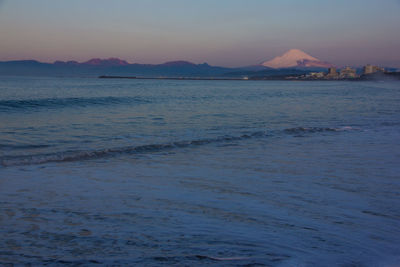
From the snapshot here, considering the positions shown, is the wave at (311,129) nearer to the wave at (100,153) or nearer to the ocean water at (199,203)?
the wave at (100,153)

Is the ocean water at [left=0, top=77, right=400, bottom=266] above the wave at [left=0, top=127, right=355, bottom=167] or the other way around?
the other way around

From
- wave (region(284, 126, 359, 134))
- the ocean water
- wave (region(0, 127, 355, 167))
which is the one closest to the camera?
the ocean water

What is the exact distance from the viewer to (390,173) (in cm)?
660

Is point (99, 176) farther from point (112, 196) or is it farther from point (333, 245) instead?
point (333, 245)

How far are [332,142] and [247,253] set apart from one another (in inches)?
314

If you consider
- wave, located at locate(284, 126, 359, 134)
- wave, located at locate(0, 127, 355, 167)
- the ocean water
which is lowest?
the ocean water

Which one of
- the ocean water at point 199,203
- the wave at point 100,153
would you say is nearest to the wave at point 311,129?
the wave at point 100,153

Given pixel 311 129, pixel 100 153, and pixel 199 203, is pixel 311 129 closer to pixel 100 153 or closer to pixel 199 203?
pixel 100 153

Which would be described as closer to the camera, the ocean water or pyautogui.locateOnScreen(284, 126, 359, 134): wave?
the ocean water

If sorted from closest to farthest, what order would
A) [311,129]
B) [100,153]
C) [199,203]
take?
[199,203] < [100,153] < [311,129]

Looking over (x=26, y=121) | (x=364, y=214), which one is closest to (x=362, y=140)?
(x=364, y=214)

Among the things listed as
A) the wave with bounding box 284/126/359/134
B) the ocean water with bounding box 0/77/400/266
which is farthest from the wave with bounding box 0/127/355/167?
the wave with bounding box 284/126/359/134

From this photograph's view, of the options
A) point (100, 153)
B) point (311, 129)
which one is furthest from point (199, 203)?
point (311, 129)

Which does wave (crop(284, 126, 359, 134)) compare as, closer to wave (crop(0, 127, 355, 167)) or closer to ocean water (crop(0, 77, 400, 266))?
wave (crop(0, 127, 355, 167))
